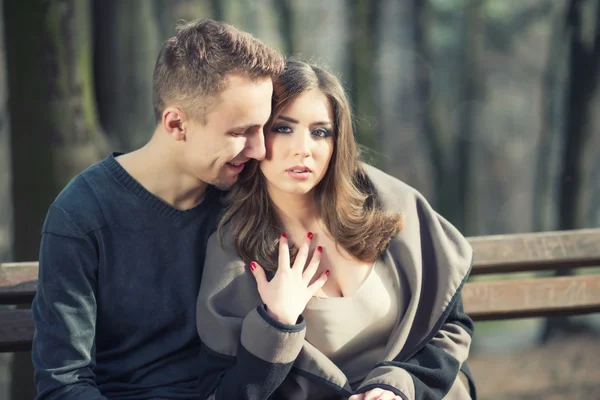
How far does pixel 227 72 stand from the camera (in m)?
2.47

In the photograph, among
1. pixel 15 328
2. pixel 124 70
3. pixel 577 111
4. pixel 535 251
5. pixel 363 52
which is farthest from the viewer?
pixel 577 111

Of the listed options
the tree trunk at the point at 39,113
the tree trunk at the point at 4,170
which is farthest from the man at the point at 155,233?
the tree trunk at the point at 4,170

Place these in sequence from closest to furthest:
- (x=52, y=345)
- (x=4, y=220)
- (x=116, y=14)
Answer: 1. (x=52, y=345)
2. (x=4, y=220)
3. (x=116, y=14)

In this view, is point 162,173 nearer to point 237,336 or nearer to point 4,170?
point 237,336

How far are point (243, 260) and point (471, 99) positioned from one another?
4.39 metres

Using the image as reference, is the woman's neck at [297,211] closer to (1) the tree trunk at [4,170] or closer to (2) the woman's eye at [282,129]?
(2) the woman's eye at [282,129]

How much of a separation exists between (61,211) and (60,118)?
1884mm

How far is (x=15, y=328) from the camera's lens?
3023mm

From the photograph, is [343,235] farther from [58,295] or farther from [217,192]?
[58,295]

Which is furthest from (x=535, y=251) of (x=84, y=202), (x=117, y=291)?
(x=84, y=202)

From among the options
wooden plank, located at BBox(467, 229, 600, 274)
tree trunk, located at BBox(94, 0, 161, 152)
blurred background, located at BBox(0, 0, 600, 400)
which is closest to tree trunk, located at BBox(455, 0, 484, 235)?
blurred background, located at BBox(0, 0, 600, 400)

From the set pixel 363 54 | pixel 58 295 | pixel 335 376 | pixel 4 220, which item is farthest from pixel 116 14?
pixel 335 376

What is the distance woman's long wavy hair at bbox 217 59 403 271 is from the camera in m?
2.61

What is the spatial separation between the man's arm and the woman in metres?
0.37
